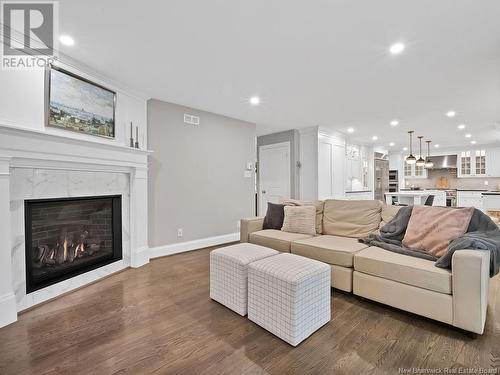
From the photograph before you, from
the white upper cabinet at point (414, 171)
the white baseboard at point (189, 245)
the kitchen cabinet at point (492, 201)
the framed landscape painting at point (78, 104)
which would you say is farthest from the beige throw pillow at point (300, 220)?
the white upper cabinet at point (414, 171)

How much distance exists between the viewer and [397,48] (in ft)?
7.68

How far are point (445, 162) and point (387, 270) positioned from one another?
28.6ft

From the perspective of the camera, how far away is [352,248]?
95.7 inches

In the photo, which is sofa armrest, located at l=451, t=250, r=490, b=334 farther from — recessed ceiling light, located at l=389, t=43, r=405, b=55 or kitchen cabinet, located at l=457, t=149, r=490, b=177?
kitchen cabinet, located at l=457, t=149, r=490, b=177

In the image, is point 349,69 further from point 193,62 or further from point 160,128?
point 160,128

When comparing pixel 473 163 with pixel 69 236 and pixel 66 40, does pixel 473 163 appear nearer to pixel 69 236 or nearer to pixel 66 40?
pixel 66 40

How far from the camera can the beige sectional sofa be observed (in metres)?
1.68

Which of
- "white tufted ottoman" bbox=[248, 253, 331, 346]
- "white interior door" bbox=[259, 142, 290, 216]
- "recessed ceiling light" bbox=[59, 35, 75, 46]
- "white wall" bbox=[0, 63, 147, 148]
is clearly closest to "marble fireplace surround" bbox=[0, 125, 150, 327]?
"white wall" bbox=[0, 63, 147, 148]

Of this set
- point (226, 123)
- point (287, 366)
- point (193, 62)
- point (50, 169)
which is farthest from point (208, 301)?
point (226, 123)

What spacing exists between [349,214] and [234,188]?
7.56ft

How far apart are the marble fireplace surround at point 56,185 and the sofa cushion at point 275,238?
157 cm

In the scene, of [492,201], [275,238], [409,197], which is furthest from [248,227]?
[492,201]

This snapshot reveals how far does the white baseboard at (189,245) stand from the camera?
3584 millimetres

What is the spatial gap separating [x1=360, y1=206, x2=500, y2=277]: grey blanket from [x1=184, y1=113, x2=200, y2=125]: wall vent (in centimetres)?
309
